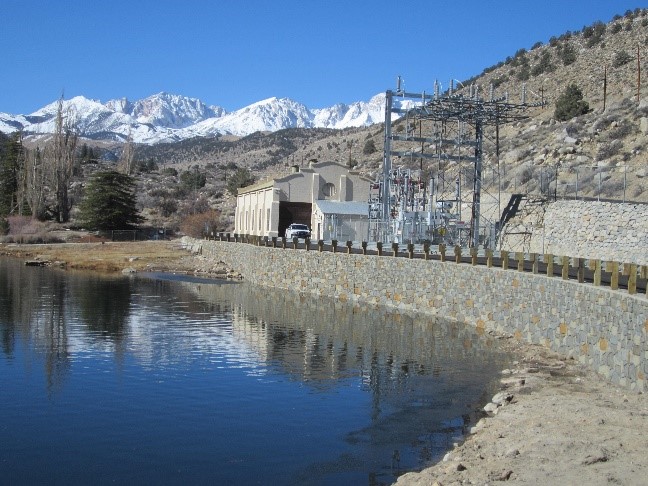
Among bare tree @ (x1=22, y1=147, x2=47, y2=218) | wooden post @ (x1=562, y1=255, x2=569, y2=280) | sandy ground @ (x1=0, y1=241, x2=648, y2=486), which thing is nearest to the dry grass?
bare tree @ (x1=22, y1=147, x2=47, y2=218)

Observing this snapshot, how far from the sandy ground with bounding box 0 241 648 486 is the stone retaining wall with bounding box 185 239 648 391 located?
2.37ft

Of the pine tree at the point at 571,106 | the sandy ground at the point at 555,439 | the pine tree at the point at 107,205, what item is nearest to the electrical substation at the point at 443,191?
the pine tree at the point at 571,106

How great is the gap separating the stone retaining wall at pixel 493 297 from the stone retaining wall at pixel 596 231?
716 cm

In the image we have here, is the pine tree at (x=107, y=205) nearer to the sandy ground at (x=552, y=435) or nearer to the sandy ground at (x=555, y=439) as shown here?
the sandy ground at (x=552, y=435)

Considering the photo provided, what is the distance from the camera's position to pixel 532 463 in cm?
1233

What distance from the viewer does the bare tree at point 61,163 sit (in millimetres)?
92375

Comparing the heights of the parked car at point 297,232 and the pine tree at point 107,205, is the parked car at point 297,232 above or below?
below

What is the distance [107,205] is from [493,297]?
200 ft

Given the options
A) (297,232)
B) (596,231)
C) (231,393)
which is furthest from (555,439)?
(297,232)

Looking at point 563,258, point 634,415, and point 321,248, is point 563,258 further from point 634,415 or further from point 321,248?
point 321,248

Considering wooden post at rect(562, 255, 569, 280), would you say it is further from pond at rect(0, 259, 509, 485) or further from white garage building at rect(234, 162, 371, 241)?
white garage building at rect(234, 162, 371, 241)

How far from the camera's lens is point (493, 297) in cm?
2977

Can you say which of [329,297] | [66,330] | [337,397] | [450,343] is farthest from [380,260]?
[337,397]

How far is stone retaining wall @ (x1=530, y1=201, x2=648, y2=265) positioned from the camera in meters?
33.6
